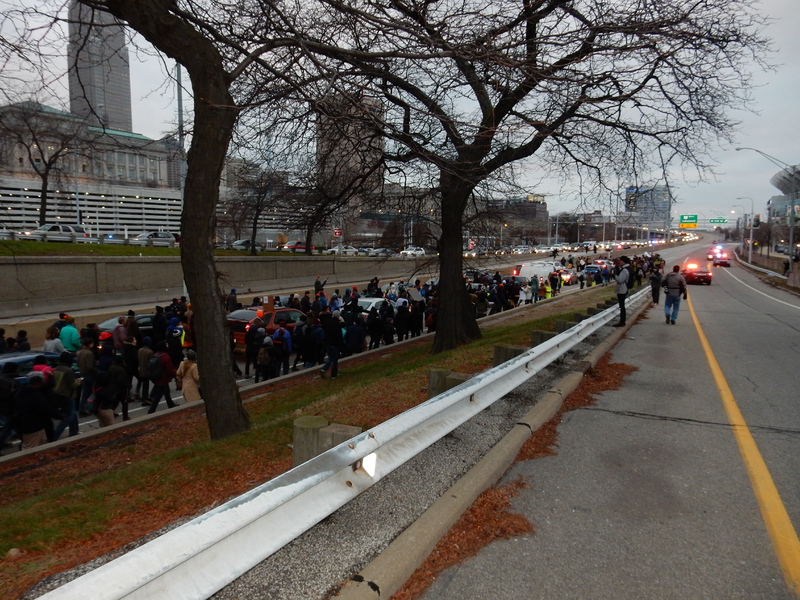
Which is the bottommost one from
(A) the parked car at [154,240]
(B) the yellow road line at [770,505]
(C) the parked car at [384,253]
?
(B) the yellow road line at [770,505]

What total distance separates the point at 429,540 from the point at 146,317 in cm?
1537

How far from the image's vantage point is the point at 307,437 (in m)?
3.53

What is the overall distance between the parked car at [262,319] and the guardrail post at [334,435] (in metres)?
12.7

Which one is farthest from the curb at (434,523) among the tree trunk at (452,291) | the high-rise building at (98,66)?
the tree trunk at (452,291)

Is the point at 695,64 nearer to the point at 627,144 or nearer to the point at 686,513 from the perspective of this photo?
the point at 627,144

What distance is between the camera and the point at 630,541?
→ 133 inches

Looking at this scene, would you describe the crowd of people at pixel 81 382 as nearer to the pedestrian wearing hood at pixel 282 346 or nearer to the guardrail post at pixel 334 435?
the pedestrian wearing hood at pixel 282 346

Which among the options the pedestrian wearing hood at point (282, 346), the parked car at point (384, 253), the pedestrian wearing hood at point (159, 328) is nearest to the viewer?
the pedestrian wearing hood at point (282, 346)

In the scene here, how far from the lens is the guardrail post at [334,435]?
329 cm

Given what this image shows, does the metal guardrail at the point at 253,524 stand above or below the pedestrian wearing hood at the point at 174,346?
above

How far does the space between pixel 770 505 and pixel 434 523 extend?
2592 mm

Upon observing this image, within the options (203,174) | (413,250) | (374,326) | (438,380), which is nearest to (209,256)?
(203,174)

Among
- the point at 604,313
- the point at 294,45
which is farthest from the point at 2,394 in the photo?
the point at 604,313

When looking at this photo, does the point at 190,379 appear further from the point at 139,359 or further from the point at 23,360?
the point at 23,360
